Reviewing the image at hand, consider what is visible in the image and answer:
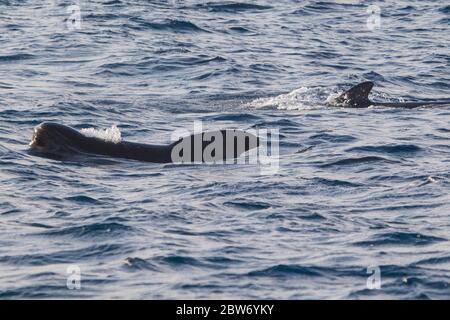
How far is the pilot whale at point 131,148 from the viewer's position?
770 inches

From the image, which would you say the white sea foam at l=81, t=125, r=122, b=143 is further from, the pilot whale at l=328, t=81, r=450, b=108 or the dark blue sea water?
the pilot whale at l=328, t=81, r=450, b=108

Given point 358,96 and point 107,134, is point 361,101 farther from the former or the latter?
point 107,134

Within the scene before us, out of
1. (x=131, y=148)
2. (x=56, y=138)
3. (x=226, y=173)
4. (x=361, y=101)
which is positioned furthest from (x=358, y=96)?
(x=56, y=138)

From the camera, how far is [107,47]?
3300 centimetres

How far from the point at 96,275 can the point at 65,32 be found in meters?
22.3

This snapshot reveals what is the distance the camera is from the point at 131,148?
65.0ft

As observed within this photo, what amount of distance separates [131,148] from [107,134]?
977 millimetres

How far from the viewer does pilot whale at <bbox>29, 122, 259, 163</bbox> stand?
770 inches

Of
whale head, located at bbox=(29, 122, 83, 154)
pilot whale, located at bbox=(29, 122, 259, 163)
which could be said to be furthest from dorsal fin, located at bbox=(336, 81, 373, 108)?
whale head, located at bbox=(29, 122, 83, 154)

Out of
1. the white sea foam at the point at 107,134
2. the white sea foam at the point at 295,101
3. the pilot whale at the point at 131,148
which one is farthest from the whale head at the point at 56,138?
the white sea foam at the point at 295,101

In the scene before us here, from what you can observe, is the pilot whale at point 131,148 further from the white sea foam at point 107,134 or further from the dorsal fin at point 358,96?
the dorsal fin at point 358,96

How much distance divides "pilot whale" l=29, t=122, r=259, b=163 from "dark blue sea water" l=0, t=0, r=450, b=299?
14.0 inches
